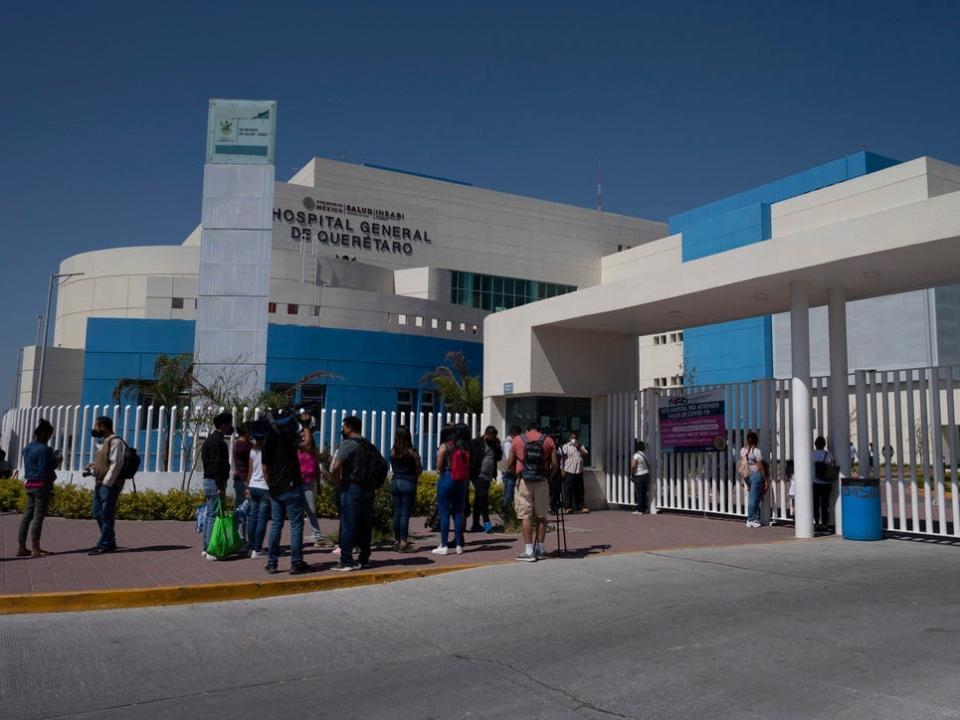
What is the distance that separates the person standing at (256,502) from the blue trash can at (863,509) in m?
8.83

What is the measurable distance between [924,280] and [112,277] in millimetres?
47408

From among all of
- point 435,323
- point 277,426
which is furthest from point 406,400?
point 277,426

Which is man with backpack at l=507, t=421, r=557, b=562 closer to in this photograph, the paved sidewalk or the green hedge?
the paved sidewalk

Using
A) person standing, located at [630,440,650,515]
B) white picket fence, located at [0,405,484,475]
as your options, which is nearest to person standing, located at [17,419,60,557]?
white picket fence, located at [0,405,484,475]

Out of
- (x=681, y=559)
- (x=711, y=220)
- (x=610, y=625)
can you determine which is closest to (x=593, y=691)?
(x=610, y=625)

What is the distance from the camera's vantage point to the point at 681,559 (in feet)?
35.1

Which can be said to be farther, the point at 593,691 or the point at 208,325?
the point at 208,325

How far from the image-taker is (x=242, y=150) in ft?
70.8

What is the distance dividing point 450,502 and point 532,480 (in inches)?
59.8

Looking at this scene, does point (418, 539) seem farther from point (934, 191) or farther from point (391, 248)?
point (391, 248)

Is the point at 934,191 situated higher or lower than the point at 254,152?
higher

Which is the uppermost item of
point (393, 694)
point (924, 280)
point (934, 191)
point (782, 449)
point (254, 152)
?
point (934, 191)

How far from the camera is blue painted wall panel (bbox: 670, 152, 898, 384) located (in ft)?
151

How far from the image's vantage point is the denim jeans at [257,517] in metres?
10.2
